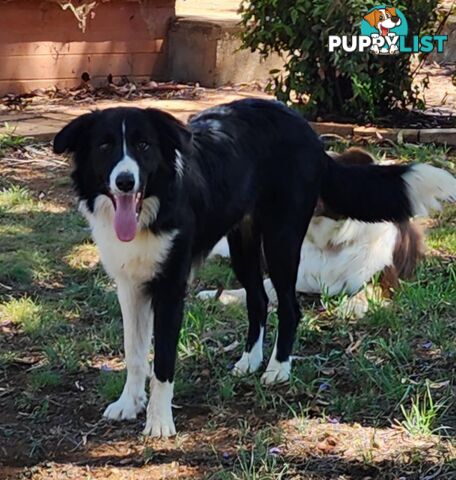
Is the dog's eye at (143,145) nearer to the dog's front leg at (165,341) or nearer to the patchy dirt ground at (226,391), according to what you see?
the dog's front leg at (165,341)

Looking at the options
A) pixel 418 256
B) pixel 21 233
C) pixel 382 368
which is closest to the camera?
pixel 382 368

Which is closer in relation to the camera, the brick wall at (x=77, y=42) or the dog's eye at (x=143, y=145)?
the dog's eye at (x=143, y=145)

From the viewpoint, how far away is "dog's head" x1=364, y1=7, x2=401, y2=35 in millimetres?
8216

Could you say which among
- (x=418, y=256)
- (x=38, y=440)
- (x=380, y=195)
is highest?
(x=380, y=195)

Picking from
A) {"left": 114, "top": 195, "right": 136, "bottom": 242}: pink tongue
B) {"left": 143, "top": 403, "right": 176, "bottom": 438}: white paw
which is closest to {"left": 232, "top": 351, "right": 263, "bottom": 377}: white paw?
{"left": 143, "top": 403, "right": 176, "bottom": 438}: white paw

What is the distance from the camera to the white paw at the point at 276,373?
4.32 meters

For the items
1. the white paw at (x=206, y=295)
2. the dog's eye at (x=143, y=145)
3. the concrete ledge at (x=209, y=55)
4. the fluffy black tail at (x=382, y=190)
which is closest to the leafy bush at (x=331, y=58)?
the concrete ledge at (x=209, y=55)

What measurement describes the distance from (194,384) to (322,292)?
128 centimetres

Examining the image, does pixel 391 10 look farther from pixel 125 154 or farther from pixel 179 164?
pixel 125 154

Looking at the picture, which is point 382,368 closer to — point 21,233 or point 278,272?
point 278,272

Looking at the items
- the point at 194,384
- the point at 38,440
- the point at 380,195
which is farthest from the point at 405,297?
the point at 38,440

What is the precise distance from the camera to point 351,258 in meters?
5.53

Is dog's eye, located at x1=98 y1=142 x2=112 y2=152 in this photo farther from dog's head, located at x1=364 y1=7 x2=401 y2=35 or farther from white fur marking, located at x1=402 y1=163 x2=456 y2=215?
dog's head, located at x1=364 y1=7 x2=401 y2=35

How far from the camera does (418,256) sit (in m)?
5.65
